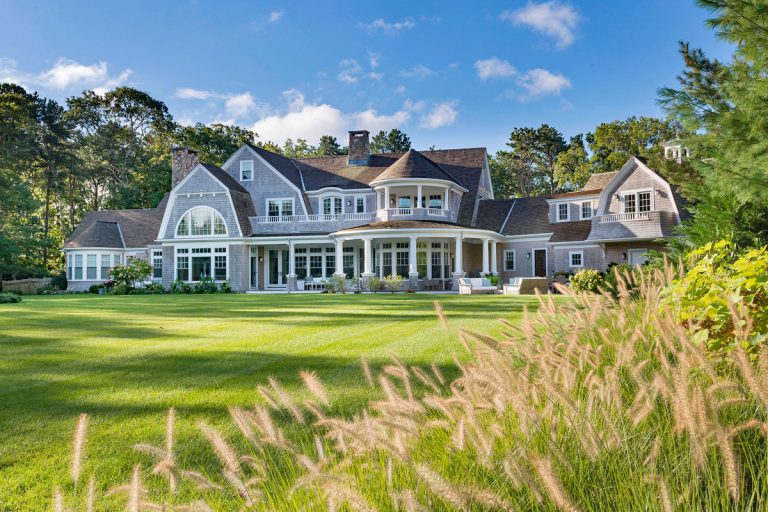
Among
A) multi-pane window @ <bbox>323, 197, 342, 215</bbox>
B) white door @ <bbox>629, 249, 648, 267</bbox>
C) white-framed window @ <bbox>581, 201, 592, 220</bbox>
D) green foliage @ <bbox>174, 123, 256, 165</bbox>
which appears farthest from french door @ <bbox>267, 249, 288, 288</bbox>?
green foliage @ <bbox>174, 123, 256, 165</bbox>

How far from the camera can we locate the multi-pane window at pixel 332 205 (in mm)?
36688

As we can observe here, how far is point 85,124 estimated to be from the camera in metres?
56.5

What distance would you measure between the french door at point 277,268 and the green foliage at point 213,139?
2244cm

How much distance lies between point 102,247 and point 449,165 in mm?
25776

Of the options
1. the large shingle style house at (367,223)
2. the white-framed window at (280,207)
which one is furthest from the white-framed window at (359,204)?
the white-framed window at (280,207)

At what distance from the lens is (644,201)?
3006 centimetres

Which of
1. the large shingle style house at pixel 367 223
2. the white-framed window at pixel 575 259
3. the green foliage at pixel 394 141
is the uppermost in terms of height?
the green foliage at pixel 394 141

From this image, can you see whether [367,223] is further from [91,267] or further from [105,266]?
[91,267]

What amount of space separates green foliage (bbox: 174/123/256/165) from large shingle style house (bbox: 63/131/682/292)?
17.3 m

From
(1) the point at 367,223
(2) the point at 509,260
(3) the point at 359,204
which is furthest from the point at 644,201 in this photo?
(3) the point at 359,204

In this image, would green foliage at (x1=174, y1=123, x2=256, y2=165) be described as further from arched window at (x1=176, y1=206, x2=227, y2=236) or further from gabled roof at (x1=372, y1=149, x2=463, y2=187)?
gabled roof at (x1=372, y1=149, x2=463, y2=187)

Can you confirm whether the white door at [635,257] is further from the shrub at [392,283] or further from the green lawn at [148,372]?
the green lawn at [148,372]

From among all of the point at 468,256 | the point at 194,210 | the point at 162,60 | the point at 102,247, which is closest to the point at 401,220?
the point at 468,256

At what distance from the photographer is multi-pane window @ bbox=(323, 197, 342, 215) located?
120 ft
